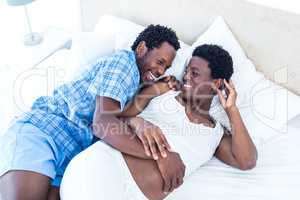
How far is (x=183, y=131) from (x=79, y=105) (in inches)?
18.2

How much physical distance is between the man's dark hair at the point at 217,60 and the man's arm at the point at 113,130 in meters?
0.45

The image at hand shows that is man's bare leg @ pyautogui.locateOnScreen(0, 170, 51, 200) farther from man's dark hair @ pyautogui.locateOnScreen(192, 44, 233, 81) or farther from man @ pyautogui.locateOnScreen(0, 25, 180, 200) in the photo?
man's dark hair @ pyautogui.locateOnScreen(192, 44, 233, 81)

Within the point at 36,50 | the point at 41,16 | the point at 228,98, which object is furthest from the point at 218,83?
the point at 41,16

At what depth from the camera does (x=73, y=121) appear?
1.39 meters

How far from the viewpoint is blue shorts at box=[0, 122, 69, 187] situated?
1201mm

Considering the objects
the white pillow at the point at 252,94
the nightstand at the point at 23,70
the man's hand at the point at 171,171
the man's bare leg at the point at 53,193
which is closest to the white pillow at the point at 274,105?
the white pillow at the point at 252,94

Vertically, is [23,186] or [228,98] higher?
[228,98]

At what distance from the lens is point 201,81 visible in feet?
4.59

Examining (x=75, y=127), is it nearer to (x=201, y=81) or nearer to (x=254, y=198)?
(x=201, y=81)

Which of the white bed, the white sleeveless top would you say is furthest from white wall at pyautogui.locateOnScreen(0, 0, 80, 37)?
the white sleeveless top

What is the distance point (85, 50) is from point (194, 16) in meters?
0.62

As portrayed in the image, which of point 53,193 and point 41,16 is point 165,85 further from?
point 41,16

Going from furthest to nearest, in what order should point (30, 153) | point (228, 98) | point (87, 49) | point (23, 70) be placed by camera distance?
point (23, 70)
point (87, 49)
point (228, 98)
point (30, 153)

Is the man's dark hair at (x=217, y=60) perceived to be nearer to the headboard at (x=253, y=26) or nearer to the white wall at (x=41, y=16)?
the headboard at (x=253, y=26)
